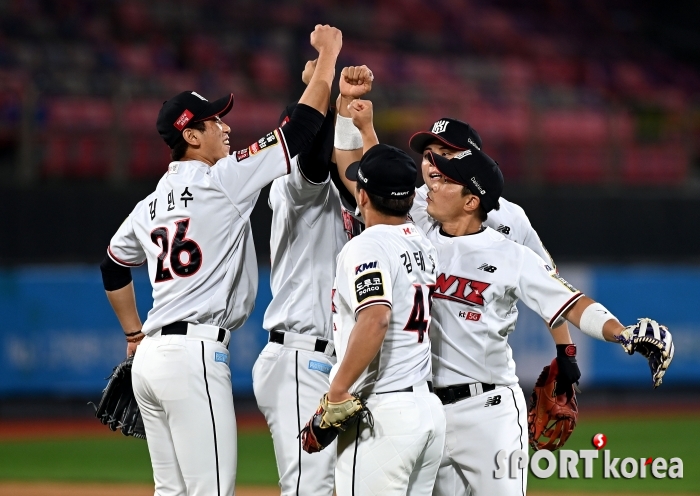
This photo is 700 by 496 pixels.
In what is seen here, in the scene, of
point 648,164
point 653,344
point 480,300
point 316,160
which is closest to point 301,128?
point 316,160

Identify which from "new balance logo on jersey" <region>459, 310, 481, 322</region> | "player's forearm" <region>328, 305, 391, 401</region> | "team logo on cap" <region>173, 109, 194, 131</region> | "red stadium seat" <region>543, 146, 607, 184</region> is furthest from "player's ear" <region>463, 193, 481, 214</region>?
"red stadium seat" <region>543, 146, 607, 184</region>

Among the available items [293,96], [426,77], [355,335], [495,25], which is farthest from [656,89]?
[355,335]

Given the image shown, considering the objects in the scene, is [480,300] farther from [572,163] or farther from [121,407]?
[572,163]

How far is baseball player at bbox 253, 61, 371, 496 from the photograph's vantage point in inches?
163

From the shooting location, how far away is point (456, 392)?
4.06m

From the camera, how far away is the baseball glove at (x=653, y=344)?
11.5 feet

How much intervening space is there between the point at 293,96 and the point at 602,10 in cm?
1073

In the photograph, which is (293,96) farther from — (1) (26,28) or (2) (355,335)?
(2) (355,335)

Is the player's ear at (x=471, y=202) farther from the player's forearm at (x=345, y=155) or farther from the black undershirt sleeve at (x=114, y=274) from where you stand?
the black undershirt sleeve at (x=114, y=274)

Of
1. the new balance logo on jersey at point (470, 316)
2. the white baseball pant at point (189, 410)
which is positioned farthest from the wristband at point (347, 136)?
the white baseball pant at point (189, 410)

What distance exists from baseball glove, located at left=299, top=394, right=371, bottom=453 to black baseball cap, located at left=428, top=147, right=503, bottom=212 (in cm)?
104

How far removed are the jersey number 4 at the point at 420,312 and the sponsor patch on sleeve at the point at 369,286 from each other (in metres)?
0.22

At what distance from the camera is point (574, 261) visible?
12141 millimetres

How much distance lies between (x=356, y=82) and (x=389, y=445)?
1634mm
